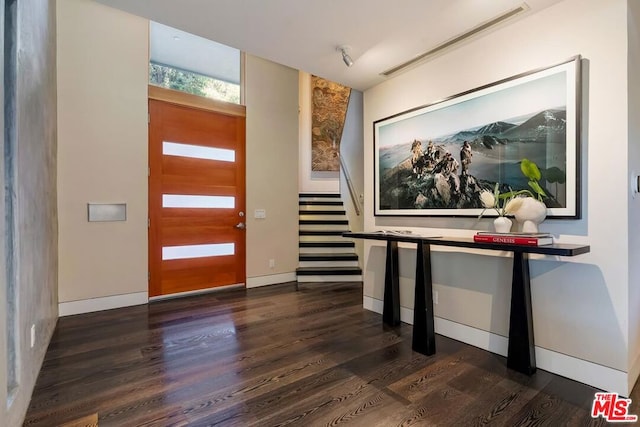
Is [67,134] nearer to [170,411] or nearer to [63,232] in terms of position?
[63,232]

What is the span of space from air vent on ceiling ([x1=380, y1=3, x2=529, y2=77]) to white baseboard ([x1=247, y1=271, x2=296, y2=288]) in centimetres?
328

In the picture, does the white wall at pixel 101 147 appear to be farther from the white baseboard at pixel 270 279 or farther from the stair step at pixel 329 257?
the stair step at pixel 329 257

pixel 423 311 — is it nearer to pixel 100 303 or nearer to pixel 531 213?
pixel 531 213

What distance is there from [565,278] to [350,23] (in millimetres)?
2379

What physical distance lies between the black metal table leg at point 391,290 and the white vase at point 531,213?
125 centimetres

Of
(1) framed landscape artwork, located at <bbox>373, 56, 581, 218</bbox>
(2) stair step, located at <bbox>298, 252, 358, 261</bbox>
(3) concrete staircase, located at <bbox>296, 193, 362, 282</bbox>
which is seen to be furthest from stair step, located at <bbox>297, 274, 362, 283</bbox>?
(1) framed landscape artwork, located at <bbox>373, 56, 581, 218</bbox>

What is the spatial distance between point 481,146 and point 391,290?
1.59 metres

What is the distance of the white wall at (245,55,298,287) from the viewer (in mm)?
4645

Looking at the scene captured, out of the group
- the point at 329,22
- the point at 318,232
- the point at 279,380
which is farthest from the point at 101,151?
the point at 318,232

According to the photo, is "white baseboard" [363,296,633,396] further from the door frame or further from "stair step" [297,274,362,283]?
the door frame

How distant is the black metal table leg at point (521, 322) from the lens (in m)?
2.10

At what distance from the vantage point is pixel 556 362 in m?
2.10

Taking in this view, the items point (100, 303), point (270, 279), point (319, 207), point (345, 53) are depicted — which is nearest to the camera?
point (345, 53)

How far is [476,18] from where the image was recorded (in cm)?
224
